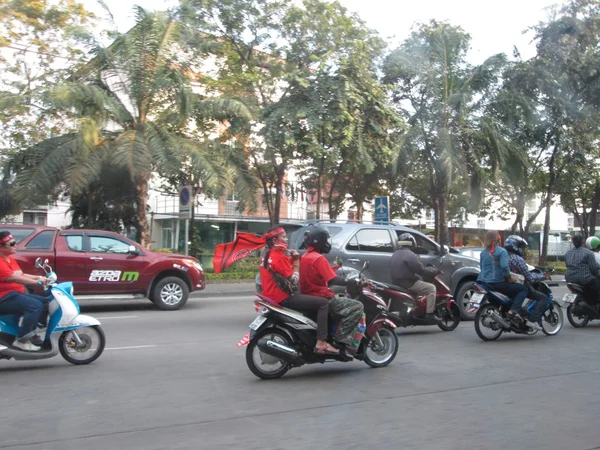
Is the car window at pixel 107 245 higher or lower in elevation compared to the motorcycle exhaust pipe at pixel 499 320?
higher

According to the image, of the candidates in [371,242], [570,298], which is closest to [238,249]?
[371,242]

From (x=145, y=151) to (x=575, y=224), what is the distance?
179ft

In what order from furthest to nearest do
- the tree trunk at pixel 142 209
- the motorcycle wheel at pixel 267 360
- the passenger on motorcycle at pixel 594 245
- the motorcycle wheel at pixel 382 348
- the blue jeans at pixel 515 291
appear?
the tree trunk at pixel 142 209
the passenger on motorcycle at pixel 594 245
the blue jeans at pixel 515 291
the motorcycle wheel at pixel 382 348
the motorcycle wheel at pixel 267 360

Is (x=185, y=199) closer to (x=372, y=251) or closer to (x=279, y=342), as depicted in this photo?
(x=372, y=251)

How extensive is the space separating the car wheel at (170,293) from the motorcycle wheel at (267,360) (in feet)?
24.1

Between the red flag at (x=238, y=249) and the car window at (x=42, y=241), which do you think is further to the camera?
the car window at (x=42, y=241)

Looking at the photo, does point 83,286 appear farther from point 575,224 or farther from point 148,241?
point 575,224

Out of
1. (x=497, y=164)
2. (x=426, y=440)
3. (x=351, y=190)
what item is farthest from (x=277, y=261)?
(x=351, y=190)

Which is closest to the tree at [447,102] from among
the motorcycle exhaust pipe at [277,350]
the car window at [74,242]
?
the car window at [74,242]

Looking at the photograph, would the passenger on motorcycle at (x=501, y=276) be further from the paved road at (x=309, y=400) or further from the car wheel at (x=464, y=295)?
the car wheel at (x=464, y=295)

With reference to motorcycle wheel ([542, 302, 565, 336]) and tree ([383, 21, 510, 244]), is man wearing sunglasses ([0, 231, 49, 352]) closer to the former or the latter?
motorcycle wheel ([542, 302, 565, 336])

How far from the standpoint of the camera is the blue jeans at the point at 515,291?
909cm

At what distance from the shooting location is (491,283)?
916 cm

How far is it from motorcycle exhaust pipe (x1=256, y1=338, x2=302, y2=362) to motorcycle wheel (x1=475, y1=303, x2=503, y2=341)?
12.4 ft
